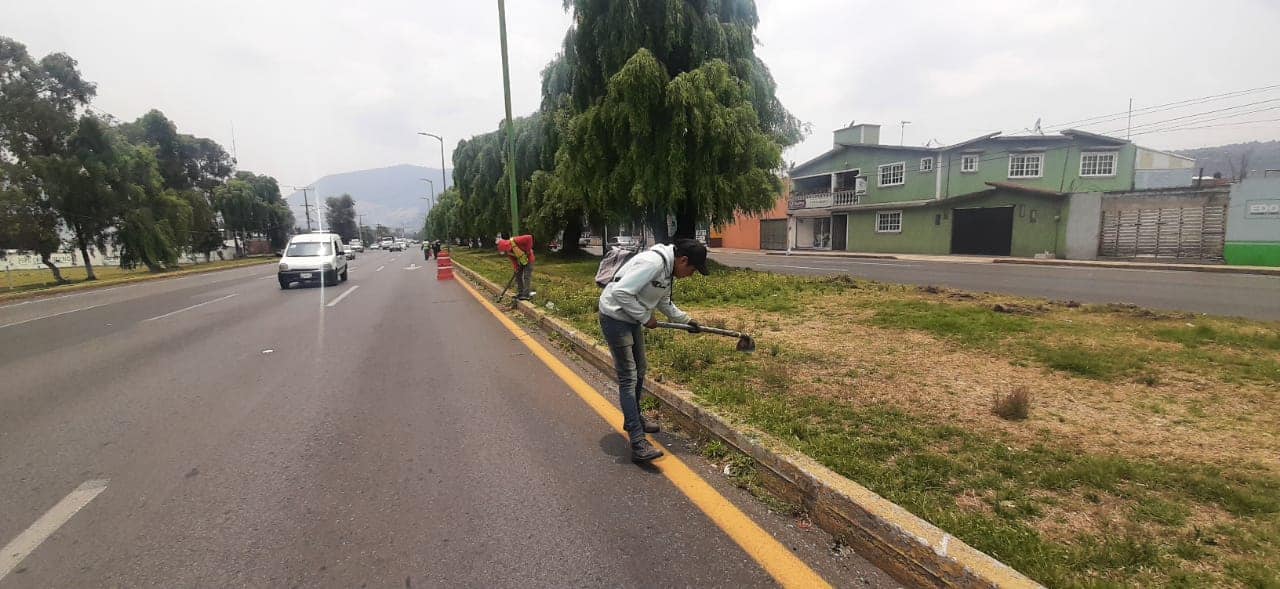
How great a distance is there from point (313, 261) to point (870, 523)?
60.8 feet

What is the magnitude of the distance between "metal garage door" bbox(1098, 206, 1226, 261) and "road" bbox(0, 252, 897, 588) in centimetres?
2583

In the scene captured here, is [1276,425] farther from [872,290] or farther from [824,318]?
[872,290]

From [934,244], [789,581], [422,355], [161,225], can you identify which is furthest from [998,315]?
[161,225]

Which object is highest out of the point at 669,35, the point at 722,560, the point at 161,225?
the point at 669,35

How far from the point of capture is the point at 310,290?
641 inches

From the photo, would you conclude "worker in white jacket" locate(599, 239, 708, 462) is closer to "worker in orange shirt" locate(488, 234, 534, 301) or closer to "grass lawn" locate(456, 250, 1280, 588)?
"grass lawn" locate(456, 250, 1280, 588)

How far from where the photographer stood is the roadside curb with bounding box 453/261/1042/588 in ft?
7.27

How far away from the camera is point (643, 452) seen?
11.7ft

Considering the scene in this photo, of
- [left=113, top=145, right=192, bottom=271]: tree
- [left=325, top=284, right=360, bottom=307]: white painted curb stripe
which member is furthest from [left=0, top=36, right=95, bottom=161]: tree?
[left=325, top=284, right=360, bottom=307]: white painted curb stripe

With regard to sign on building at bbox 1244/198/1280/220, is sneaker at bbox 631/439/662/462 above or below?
below

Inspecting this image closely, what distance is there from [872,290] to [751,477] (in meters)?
8.75

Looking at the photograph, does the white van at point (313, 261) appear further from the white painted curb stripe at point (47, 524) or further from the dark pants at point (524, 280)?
the white painted curb stripe at point (47, 524)

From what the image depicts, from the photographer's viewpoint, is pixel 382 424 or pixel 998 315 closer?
pixel 382 424

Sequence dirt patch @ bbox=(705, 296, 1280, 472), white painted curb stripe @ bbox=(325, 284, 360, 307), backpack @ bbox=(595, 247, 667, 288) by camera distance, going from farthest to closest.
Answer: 1. white painted curb stripe @ bbox=(325, 284, 360, 307)
2. backpack @ bbox=(595, 247, 667, 288)
3. dirt patch @ bbox=(705, 296, 1280, 472)
